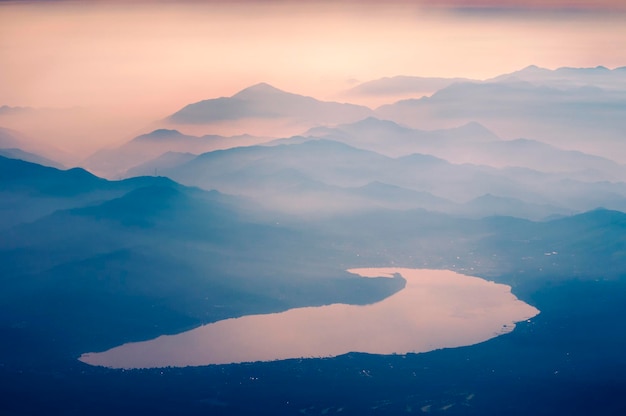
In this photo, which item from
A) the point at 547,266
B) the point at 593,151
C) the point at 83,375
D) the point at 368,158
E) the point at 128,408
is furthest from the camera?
the point at 368,158

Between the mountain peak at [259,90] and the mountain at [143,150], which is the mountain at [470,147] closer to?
the mountain peak at [259,90]

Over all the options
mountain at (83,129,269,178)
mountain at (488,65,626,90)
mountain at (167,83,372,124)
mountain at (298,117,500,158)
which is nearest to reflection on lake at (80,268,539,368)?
mountain at (298,117,500,158)

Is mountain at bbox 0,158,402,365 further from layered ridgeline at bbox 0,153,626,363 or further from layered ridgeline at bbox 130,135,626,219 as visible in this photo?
layered ridgeline at bbox 130,135,626,219

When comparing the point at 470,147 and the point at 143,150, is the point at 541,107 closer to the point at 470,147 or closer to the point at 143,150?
the point at 470,147

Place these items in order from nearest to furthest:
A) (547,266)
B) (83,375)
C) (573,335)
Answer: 1. (83,375)
2. (573,335)
3. (547,266)

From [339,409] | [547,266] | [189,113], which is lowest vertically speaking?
[339,409]

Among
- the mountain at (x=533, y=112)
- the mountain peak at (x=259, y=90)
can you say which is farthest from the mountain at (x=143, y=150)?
the mountain at (x=533, y=112)

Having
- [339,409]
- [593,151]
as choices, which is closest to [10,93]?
[339,409]

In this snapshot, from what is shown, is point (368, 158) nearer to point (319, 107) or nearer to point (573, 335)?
point (319, 107)
